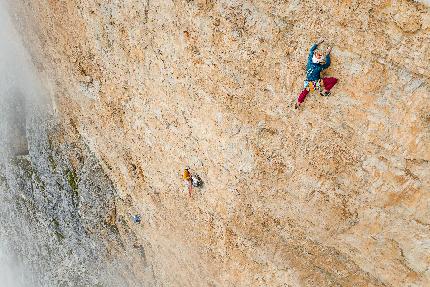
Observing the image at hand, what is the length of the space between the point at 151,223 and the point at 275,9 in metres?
8.10

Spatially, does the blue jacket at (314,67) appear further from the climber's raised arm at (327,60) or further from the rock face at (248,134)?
the rock face at (248,134)

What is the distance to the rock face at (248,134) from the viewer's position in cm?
720

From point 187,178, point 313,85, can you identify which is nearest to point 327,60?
point 313,85

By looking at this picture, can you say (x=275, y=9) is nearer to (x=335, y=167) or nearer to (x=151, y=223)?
(x=335, y=167)

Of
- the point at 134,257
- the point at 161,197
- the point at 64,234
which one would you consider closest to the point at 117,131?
the point at 161,197

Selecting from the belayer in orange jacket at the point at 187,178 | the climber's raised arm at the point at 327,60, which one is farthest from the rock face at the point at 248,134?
the belayer in orange jacket at the point at 187,178

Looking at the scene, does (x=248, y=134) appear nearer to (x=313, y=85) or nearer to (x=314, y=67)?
(x=313, y=85)

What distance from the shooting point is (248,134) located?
367 inches

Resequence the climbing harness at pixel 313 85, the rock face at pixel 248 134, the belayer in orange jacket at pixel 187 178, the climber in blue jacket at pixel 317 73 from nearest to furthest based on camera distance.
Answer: the rock face at pixel 248 134 → the climber in blue jacket at pixel 317 73 → the climbing harness at pixel 313 85 → the belayer in orange jacket at pixel 187 178

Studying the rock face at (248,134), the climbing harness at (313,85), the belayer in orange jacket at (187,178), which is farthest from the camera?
the belayer in orange jacket at (187,178)

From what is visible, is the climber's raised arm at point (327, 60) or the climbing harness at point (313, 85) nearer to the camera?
the climber's raised arm at point (327, 60)

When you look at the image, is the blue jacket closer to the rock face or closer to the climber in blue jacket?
the climber in blue jacket

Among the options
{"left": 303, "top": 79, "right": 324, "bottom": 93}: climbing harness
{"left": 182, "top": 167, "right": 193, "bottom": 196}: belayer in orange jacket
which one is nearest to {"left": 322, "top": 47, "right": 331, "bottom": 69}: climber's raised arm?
{"left": 303, "top": 79, "right": 324, "bottom": 93}: climbing harness

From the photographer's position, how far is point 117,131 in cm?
1320
